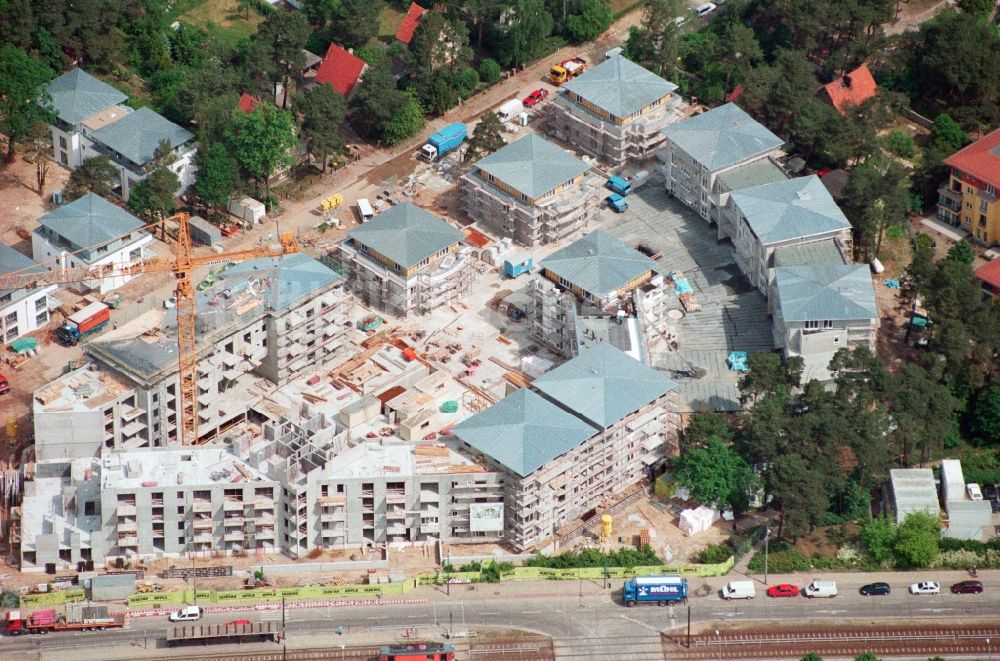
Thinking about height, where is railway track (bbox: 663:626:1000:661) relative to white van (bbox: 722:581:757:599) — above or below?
below

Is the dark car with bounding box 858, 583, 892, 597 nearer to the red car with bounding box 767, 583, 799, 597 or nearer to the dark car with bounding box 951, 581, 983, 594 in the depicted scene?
the dark car with bounding box 951, 581, 983, 594

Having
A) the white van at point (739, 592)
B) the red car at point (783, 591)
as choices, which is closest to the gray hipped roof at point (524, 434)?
the white van at point (739, 592)

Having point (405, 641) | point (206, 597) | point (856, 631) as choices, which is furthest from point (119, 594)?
point (856, 631)

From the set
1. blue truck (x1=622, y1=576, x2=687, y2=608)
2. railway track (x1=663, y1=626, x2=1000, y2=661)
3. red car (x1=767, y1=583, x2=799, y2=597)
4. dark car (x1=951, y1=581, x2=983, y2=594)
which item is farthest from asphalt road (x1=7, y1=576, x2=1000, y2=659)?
railway track (x1=663, y1=626, x2=1000, y2=661)

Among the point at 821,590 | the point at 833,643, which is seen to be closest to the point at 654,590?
the point at 821,590

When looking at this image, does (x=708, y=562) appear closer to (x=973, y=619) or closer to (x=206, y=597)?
(x=973, y=619)
